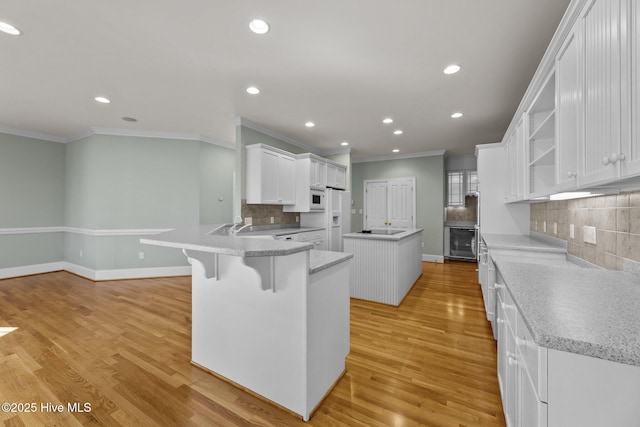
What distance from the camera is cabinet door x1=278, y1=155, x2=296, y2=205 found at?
4.68m

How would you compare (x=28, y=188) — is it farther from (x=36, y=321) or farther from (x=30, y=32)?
(x=30, y=32)

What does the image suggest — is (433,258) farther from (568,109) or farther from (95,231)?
(95,231)

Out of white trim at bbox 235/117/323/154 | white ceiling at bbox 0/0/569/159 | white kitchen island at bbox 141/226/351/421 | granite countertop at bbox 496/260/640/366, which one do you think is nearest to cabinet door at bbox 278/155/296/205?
white trim at bbox 235/117/323/154

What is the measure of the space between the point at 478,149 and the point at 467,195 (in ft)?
10.3

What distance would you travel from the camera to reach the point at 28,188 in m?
4.96

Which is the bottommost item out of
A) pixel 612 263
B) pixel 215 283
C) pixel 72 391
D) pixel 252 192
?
pixel 72 391

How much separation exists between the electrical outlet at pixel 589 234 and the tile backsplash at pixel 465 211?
5.03 meters

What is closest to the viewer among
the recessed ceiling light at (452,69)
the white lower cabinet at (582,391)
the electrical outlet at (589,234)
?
the white lower cabinet at (582,391)

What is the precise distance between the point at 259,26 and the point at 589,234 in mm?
2963

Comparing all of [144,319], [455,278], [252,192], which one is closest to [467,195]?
[455,278]

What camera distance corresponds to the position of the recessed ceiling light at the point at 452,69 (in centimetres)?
267

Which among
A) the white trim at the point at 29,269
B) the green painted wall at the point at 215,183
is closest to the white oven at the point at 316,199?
the green painted wall at the point at 215,183

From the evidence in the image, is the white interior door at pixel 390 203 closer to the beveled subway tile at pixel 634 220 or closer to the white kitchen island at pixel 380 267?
the white kitchen island at pixel 380 267

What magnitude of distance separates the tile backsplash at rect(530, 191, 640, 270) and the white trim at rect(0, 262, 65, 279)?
318 inches
